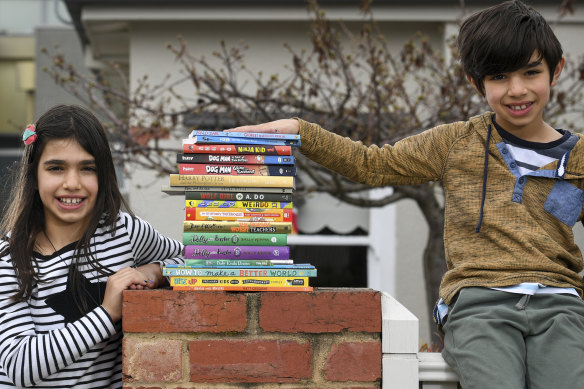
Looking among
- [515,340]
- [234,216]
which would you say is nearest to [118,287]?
[234,216]

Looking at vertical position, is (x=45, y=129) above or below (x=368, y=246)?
above

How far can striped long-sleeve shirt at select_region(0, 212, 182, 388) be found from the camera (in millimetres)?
1878

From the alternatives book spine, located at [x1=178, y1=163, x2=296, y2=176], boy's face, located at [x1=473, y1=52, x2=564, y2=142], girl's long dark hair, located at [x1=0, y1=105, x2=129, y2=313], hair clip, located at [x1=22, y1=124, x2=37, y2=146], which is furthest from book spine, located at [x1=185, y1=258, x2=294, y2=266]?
boy's face, located at [x1=473, y1=52, x2=564, y2=142]

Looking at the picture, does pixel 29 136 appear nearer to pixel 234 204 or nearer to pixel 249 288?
pixel 234 204

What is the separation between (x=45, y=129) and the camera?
2154 millimetres

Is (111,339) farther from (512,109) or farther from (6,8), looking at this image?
(6,8)

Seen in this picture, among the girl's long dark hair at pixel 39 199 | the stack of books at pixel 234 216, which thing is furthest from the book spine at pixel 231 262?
the girl's long dark hair at pixel 39 199

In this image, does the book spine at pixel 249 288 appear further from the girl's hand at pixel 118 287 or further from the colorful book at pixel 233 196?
the colorful book at pixel 233 196

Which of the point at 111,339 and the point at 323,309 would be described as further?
the point at 111,339

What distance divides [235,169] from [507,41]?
2.84 feet

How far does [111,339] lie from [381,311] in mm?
776

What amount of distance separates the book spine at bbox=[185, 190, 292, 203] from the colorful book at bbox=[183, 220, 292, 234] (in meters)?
0.07

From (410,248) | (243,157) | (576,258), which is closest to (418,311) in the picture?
(410,248)

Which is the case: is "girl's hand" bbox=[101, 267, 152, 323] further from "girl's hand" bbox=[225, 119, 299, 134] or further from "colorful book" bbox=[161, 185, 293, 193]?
"girl's hand" bbox=[225, 119, 299, 134]
